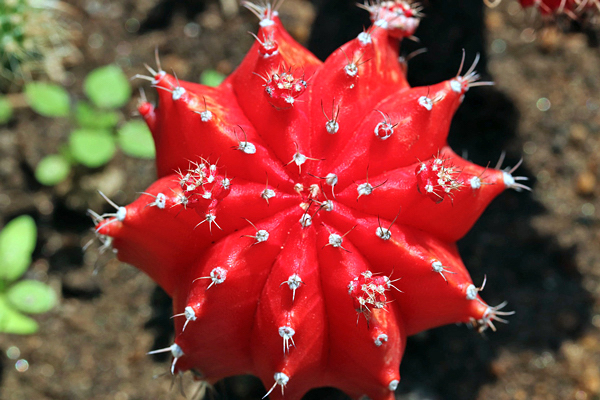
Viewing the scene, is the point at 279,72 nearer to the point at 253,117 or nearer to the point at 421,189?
the point at 253,117

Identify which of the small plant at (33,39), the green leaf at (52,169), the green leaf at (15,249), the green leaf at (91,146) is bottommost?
the green leaf at (15,249)

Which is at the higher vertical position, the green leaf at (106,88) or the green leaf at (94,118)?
the green leaf at (106,88)

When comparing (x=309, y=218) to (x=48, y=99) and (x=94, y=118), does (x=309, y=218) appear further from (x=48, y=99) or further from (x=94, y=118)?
(x=48, y=99)

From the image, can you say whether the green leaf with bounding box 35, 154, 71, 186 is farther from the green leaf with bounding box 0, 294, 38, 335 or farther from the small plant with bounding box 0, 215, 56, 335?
the green leaf with bounding box 0, 294, 38, 335

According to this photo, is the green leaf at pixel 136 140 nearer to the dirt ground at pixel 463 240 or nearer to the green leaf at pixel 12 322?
the dirt ground at pixel 463 240

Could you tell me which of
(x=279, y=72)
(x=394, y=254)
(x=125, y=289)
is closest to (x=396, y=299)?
(x=394, y=254)

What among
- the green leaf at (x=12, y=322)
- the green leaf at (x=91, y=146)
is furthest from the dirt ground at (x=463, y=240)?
the green leaf at (x=12, y=322)

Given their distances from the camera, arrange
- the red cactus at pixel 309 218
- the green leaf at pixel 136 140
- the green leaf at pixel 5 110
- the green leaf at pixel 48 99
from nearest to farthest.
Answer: the red cactus at pixel 309 218 → the green leaf at pixel 136 140 → the green leaf at pixel 48 99 → the green leaf at pixel 5 110
